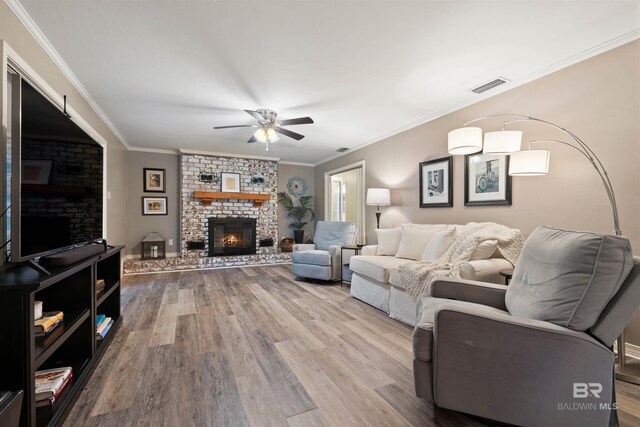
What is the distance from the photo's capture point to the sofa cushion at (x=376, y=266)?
2.85 meters

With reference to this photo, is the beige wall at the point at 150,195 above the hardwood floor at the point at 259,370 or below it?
above

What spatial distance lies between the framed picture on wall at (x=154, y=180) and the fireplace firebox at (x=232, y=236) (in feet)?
4.04

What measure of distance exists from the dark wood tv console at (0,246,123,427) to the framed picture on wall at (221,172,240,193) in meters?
3.83

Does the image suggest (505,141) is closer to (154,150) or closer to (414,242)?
(414,242)

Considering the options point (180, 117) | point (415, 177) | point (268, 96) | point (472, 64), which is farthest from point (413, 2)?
point (180, 117)

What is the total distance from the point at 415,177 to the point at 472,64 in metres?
1.72

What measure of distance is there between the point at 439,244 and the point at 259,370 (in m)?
2.07

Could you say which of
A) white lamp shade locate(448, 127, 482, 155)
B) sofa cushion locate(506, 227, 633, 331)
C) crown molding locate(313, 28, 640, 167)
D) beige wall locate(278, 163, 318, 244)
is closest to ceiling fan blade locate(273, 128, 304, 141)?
crown molding locate(313, 28, 640, 167)

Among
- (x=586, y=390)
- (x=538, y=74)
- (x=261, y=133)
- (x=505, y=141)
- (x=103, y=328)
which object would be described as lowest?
(x=103, y=328)

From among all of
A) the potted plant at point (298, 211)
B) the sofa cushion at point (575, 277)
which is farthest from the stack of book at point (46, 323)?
the potted plant at point (298, 211)

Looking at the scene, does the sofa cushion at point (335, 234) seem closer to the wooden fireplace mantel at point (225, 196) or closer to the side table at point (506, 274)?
the wooden fireplace mantel at point (225, 196)

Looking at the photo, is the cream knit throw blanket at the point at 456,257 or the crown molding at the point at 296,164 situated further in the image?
the crown molding at the point at 296,164

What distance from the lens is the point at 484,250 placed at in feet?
7.98

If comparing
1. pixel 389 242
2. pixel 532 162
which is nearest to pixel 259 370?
pixel 389 242
